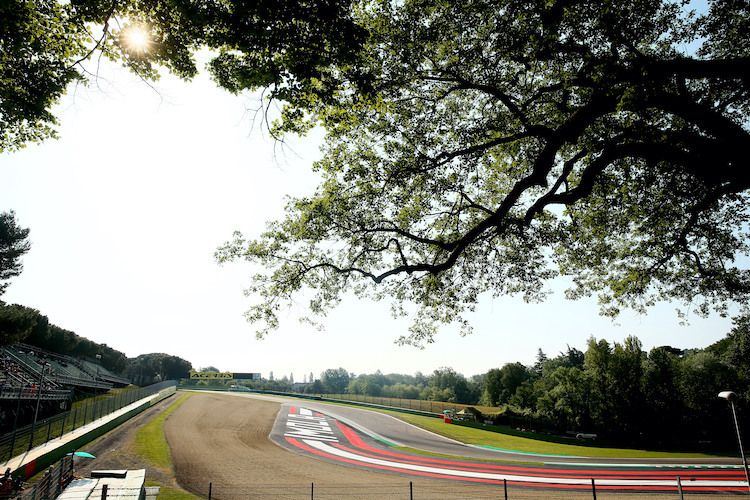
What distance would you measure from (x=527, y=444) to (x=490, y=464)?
540 inches

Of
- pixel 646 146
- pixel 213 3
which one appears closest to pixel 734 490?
pixel 646 146

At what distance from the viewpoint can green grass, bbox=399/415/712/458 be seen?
3122 centimetres

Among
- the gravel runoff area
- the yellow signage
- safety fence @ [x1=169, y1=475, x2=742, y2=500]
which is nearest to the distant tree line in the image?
the gravel runoff area

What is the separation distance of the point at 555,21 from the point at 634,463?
29.6 metres

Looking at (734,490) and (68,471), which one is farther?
(734,490)

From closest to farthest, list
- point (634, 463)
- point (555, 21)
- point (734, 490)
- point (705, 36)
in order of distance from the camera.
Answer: point (555, 21)
point (705, 36)
point (734, 490)
point (634, 463)

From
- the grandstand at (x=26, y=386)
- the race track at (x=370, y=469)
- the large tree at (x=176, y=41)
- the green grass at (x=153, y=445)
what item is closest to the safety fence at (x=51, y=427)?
the grandstand at (x=26, y=386)

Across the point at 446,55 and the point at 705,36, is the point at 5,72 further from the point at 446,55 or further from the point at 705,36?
the point at 705,36

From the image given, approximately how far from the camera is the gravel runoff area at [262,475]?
52.7ft

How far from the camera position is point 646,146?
8.80m

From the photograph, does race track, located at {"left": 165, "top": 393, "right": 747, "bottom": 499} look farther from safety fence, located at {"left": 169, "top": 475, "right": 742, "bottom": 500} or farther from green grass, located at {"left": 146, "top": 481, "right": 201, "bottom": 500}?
green grass, located at {"left": 146, "top": 481, "right": 201, "bottom": 500}

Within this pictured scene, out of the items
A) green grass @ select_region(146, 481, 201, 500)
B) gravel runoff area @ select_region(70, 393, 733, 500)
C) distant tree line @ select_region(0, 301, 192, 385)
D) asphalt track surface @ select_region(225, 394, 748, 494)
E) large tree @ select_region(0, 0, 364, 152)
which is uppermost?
large tree @ select_region(0, 0, 364, 152)

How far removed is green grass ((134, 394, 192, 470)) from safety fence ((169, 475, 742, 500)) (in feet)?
17.1

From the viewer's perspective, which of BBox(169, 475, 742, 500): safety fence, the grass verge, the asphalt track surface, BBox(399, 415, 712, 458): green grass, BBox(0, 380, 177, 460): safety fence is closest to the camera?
the grass verge
